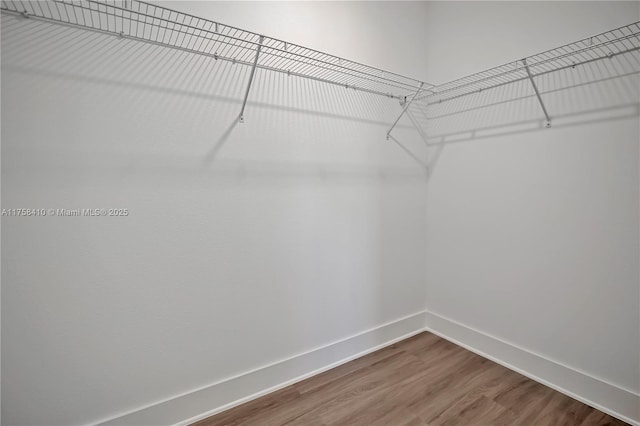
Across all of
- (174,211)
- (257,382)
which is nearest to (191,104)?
(174,211)

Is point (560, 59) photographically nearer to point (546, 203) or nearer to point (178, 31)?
point (546, 203)

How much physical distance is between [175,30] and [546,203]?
79.6 inches

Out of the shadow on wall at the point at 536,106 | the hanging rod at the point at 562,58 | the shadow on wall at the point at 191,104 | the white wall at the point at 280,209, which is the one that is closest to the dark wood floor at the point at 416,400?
the white wall at the point at 280,209

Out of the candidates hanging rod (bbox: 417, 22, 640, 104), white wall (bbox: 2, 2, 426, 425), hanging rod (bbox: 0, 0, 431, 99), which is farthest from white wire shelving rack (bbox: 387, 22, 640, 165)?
hanging rod (bbox: 0, 0, 431, 99)

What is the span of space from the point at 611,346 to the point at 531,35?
5.74ft

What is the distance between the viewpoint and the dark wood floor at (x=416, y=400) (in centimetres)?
143

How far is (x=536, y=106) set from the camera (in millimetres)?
1684

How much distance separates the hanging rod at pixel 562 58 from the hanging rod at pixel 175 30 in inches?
26.2

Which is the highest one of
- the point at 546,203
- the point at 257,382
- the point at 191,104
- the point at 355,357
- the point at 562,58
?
the point at 562,58

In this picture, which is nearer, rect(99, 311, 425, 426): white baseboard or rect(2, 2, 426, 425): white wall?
Answer: rect(2, 2, 426, 425): white wall

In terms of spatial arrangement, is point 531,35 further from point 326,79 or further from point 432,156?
point 326,79

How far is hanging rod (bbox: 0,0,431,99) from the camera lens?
104 cm

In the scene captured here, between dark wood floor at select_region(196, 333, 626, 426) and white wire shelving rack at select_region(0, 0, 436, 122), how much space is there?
152 centimetres

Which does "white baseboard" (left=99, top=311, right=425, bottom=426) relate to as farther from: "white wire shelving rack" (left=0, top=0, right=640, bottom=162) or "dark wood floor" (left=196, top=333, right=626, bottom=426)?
"white wire shelving rack" (left=0, top=0, right=640, bottom=162)
